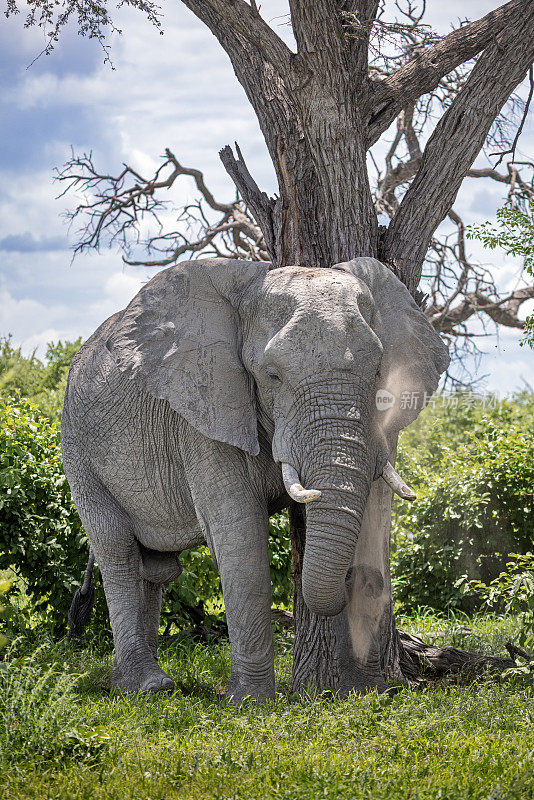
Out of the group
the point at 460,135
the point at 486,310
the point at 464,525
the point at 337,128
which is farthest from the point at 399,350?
the point at 486,310

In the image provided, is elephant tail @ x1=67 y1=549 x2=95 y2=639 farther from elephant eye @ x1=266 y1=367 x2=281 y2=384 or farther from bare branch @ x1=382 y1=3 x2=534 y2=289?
bare branch @ x1=382 y1=3 x2=534 y2=289

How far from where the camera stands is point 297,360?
4820 millimetres

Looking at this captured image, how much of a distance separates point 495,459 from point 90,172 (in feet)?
27.7

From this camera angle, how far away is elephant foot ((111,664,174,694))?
5820 mm

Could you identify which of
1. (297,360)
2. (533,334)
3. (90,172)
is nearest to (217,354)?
(297,360)

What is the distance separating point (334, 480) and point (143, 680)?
2256 millimetres

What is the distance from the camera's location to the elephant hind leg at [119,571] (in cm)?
615

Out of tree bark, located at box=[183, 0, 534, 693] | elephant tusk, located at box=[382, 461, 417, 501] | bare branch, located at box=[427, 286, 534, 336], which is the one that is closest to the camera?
elephant tusk, located at box=[382, 461, 417, 501]

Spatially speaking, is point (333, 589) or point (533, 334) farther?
point (533, 334)

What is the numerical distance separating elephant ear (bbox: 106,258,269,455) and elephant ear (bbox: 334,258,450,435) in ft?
2.37

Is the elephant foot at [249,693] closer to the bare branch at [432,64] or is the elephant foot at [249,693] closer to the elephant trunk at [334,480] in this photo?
the elephant trunk at [334,480]

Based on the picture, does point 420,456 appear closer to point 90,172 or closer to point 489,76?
point 489,76

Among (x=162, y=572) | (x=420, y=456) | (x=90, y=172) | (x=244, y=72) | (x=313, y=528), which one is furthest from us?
(x=90, y=172)

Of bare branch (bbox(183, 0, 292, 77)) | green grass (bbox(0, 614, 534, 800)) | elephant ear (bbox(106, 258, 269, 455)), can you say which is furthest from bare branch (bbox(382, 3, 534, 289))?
green grass (bbox(0, 614, 534, 800))
